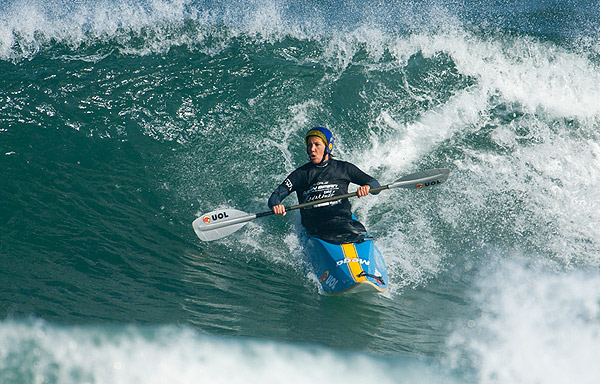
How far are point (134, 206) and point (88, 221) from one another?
2.20 ft

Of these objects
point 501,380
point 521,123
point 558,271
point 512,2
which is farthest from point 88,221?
point 512,2

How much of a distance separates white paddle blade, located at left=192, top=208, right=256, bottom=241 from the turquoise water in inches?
7.9

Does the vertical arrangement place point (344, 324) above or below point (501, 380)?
above

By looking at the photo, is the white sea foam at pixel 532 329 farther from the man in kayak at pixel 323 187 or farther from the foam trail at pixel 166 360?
the man in kayak at pixel 323 187

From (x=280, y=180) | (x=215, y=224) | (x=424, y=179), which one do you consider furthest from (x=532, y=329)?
(x=280, y=180)

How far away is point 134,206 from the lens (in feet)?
21.9

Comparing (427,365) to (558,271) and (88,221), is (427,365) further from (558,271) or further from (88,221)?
(88,221)

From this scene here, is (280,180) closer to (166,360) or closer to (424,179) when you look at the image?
(424,179)

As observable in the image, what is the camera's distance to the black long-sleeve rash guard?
242 inches

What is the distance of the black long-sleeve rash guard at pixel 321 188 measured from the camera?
6.14 m

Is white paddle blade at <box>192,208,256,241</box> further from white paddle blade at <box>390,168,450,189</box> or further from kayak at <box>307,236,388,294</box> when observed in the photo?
white paddle blade at <box>390,168,450,189</box>

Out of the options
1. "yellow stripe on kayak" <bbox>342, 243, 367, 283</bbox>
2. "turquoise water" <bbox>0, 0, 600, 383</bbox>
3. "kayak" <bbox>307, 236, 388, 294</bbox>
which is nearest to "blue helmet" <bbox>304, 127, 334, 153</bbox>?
"kayak" <bbox>307, 236, 388, 294</bbox>

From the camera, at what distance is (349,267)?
537 cm

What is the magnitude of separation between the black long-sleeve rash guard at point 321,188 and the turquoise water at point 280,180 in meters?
0.70
